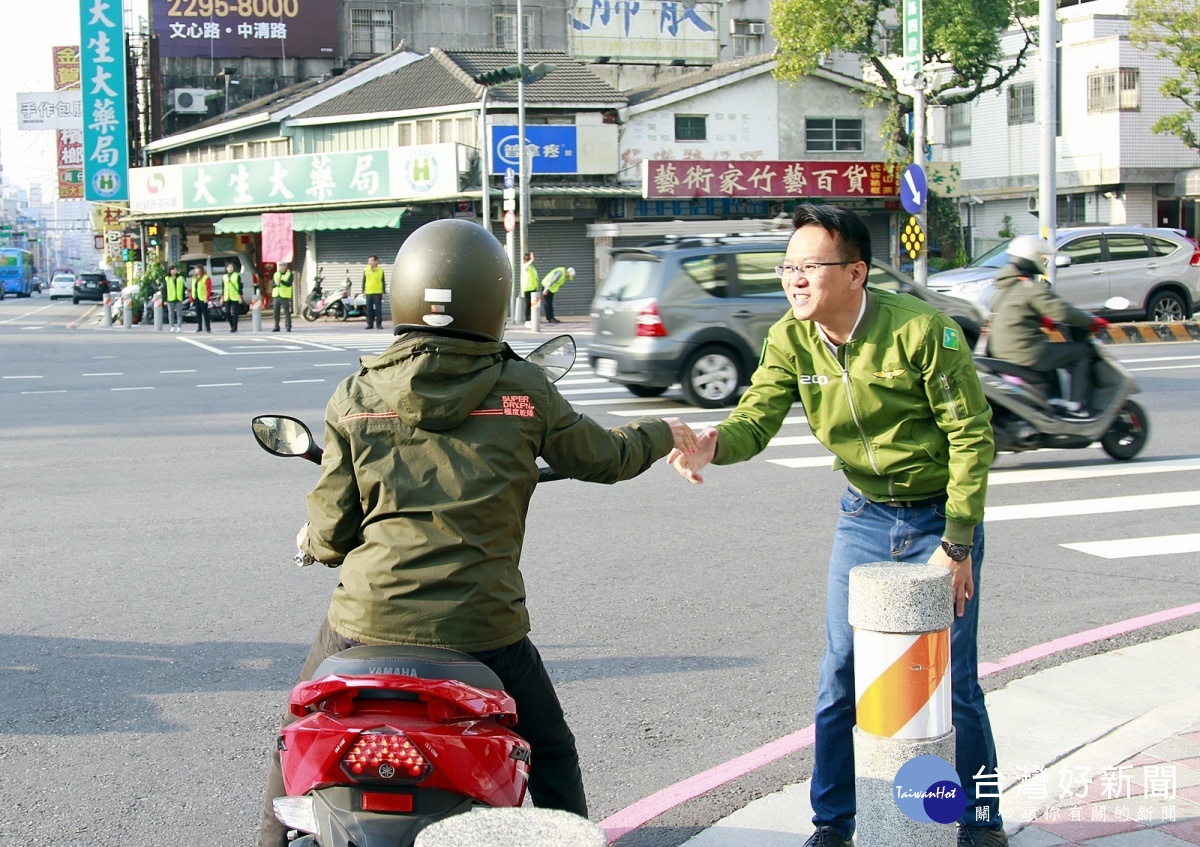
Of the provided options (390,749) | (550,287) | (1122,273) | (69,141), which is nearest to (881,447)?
(390,749)

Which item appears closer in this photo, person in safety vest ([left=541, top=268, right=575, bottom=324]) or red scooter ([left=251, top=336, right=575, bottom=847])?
red scooter ([left=251, top=336, right=575, bottom=847])

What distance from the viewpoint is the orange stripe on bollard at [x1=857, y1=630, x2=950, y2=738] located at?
9.20 feet

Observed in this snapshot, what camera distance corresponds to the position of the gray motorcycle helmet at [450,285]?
8.73 feet

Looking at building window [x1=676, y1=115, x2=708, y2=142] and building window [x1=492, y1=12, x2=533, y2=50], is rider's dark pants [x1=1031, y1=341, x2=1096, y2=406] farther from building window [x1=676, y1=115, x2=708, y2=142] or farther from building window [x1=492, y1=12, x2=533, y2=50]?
building window [x1=492, y1=12, x2=533, y2=50]

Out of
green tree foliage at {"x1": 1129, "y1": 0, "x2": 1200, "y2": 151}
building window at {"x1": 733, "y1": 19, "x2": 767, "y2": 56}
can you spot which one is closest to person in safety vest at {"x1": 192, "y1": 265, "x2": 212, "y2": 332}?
green tree foliage at {"x1": 1129, "y1": 0, "x2": 1200, "y2": 151}

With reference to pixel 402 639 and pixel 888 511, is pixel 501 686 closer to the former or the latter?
pixel 402 639

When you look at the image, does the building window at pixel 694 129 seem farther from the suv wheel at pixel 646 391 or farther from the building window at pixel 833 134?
the suv wheel at pixel 646 391

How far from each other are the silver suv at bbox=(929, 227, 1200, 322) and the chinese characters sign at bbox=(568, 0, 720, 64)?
21506 mm

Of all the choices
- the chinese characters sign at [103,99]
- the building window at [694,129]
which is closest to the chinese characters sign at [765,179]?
the building window at [694,129]

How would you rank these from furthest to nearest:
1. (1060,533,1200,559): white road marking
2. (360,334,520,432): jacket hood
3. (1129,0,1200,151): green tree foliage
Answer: (1129,0,1200,151): green tree foliage, (1060,533,1200,559): white road marking, (360,334,520,432): jacket hood

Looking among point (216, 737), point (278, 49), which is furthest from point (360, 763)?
point (278, 49)

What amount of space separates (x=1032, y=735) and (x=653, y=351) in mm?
9011

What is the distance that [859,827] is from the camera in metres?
2.95

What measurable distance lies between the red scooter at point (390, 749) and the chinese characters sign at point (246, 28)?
149 feet
